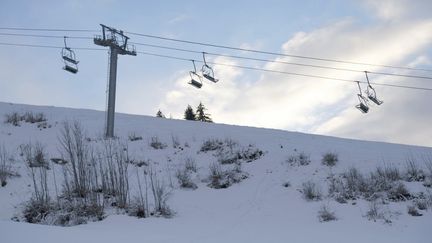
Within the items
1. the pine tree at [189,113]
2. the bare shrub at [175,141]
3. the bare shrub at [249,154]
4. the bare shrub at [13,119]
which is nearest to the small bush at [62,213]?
the bare shrub at [249,154]

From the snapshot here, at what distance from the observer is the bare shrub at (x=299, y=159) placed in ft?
54.4

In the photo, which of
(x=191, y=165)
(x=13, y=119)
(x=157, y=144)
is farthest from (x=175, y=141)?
(x=13, y=119)

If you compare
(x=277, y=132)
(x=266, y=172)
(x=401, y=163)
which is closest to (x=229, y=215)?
(x=266, y=172)

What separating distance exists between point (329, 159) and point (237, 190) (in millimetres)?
4161

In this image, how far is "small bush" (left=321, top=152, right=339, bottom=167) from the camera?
16328 millimetres

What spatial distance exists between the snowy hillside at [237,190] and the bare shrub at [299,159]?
0.12ft

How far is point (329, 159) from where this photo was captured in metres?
16.5

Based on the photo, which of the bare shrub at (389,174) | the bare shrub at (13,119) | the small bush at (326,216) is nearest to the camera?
the small bush at (326,216)

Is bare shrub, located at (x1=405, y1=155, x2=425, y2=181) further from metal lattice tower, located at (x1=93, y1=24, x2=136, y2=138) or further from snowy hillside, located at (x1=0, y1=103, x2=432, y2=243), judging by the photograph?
metal lattice tower, located at (x1=93, y1=24, x2=136, y2=138)

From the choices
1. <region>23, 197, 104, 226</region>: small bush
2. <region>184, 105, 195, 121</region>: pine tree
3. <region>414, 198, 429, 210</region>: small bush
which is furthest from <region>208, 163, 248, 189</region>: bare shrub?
<region>184, 105, 195, 121</region>: pine tree

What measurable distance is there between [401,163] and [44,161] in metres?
12.2

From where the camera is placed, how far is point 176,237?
8.79 meters

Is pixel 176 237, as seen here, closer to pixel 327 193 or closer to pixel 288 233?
pixel 288 233

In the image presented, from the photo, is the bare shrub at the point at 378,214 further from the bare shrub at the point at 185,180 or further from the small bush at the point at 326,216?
the bare shrub at the point at 185,180
